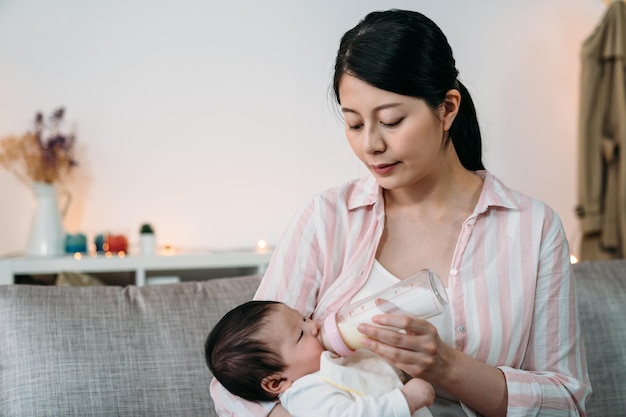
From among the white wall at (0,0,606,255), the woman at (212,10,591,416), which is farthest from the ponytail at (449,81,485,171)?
the white wall at (0,0,606,255)

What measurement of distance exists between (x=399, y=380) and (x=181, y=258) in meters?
1.81

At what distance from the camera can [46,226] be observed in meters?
3.00

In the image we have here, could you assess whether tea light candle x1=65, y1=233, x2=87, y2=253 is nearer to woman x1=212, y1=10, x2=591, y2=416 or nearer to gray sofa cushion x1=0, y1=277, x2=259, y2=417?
gray sofa cushion x1=0, y1=277, x2=259, y2=417

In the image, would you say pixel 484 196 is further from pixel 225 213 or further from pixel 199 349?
pixel 225 213

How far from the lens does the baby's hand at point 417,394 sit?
1.22 meters

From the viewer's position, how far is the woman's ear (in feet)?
4.76

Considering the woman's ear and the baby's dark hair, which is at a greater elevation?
the woman's ear

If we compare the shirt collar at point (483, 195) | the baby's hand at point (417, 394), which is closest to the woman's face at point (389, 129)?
the shirt collar at point (483, 195)

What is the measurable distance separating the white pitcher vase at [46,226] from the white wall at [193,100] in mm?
243

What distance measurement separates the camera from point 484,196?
1547 millimetres

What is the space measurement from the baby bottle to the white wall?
1.94 m

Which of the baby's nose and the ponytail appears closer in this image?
the baby's nose

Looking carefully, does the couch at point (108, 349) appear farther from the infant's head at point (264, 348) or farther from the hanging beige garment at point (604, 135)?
the hanging beige garment at point (604, 135)

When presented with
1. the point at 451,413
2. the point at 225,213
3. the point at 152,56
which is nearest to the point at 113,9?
the point at 152,56
